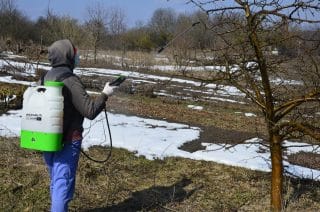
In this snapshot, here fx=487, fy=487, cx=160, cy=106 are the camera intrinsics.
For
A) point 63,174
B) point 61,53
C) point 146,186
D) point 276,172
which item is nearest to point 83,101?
point 61,53

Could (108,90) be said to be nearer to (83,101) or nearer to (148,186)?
(83,101)

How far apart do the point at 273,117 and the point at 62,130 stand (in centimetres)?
213

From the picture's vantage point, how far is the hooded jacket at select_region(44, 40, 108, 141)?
4.06m

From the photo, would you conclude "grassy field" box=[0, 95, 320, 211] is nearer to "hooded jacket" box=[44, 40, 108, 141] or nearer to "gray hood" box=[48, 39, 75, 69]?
"hooded jacket" box=[44, 40, 108, 141]

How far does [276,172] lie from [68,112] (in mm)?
2297

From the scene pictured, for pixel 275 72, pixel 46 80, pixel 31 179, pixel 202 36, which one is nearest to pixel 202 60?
pixel 202 36

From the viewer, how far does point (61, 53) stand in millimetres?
4137

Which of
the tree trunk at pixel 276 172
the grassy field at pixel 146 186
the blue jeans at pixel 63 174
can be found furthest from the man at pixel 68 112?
the tree trunk at pixel 276 172

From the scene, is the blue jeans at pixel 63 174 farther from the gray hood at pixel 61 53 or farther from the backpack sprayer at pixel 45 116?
the gray hood at pixel 61 53

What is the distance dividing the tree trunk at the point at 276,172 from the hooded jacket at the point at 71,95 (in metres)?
1.92

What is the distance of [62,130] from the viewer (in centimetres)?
409

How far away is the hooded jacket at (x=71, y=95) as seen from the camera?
4.06m

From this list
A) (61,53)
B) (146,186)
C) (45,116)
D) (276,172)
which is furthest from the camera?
(146,186)

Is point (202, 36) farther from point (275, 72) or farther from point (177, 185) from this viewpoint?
point (177, 185)
